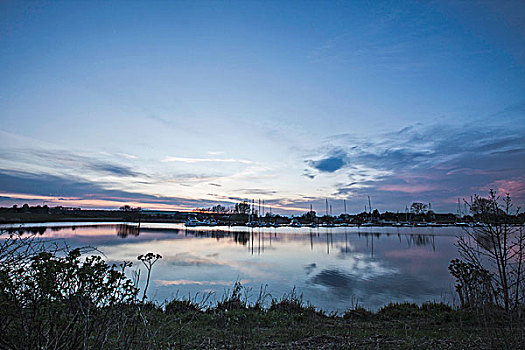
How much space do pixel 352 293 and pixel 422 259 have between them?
1494 centimetres

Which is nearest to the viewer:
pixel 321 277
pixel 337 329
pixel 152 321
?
pixel 152 321

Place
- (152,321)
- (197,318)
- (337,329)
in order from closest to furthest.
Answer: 1. (152,321)
2. (337,329)
3. (197,318)

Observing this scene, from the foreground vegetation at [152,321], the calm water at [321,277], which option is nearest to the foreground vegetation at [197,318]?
the foreground vegetation at [152,321]

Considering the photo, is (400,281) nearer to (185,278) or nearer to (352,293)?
(352,293)

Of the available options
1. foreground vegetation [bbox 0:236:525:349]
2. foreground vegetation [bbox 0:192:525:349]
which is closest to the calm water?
foreground vegetation [bbox 0:236:525:349]

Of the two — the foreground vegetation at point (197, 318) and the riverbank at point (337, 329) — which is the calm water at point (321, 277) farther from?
the foreground vegetation at point (197, 318)

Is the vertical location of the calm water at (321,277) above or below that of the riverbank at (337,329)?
below

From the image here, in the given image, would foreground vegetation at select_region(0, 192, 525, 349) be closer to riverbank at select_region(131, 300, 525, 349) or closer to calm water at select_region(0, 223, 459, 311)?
riverbank at select_region(131, 300, 525, 349)

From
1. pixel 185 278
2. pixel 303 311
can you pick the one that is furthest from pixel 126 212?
pixel 303 311

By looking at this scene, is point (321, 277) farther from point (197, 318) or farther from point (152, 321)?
point (152, 321)

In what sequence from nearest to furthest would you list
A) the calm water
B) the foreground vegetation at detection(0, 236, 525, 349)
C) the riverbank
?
1. the foreground vegetation at detection(0, 236, 525, 349)
2. the riverbank
3. the calm water

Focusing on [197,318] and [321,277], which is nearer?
[197,318]

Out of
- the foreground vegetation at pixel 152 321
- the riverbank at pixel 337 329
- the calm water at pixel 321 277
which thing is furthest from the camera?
the calm water at pixel 321 277

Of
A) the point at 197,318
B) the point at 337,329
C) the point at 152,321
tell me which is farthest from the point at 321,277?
the point at 152,321
